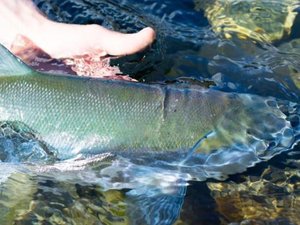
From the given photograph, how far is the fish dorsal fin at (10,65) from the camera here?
302cm

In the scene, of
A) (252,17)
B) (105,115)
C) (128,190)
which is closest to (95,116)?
(105,115)

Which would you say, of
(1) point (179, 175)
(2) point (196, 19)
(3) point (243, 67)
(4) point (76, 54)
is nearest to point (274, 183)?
(1) point (179, 175)

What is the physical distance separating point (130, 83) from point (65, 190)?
0.65 metres

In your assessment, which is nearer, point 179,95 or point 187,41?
point 179,95

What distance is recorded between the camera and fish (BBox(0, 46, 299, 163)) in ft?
9.78

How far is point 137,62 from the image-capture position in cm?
421

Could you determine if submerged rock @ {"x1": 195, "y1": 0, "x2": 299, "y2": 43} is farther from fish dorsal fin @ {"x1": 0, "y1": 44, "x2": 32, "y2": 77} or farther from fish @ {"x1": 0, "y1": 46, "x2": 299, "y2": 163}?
fish dorsal fin @ {"x1": 0, "y1": 44, "x2": 32, "y2": 77}

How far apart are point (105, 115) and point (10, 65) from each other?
0.53 metres

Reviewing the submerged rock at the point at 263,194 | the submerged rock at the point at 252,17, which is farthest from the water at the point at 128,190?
the submerged rock at the point at 252,17

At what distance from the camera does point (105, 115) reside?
2.98 meters

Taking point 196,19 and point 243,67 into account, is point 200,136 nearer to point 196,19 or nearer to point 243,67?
point 243,67

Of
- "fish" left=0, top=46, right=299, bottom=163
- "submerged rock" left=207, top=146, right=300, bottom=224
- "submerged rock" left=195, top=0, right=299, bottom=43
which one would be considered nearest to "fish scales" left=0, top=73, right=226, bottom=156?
"fish" left=0, top=46, right=299, bottom=163

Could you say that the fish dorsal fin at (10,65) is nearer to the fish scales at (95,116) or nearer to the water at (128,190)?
the fish scales at (95,116)

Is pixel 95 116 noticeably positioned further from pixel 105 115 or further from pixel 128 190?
pixel 128 190
